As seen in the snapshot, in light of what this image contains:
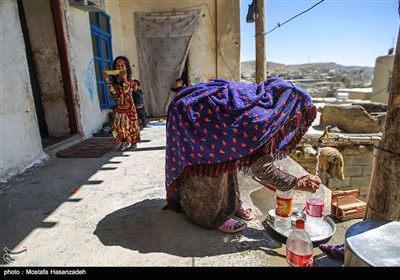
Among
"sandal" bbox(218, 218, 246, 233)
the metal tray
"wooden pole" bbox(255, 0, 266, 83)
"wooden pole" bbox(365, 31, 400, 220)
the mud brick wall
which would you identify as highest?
"wooden pole" bbox(255, 0, 266, 83)

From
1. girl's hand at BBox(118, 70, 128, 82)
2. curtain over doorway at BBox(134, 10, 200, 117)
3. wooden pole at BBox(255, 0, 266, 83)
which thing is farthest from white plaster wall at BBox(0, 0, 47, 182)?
curtain over doorway at BBox(134, 10, 200, 117)

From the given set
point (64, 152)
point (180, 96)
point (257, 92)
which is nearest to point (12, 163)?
point (64, 152)

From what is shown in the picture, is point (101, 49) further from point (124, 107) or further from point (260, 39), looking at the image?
point (260, 39)

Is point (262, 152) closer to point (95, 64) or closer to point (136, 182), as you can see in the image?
point (136, 182)

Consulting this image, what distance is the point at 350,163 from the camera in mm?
6477

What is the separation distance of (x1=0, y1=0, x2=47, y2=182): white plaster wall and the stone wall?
530 cm

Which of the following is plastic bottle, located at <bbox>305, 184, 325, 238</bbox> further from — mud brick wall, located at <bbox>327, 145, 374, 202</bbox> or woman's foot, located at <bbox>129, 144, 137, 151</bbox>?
mud brick wall, located at <bbox>327, 145, 374, 202</bbox>

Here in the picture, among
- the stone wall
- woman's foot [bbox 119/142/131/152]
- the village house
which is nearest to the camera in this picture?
the village house

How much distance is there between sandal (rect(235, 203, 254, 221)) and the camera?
2.25m

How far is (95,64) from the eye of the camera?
6445 millimetres

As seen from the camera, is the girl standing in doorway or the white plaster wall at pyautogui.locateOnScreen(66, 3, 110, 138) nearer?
the girl standing in doorway

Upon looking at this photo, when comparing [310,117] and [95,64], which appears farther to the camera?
[95,64]

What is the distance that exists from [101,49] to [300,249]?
6.73 meters

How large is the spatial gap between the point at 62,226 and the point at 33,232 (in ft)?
0.70
